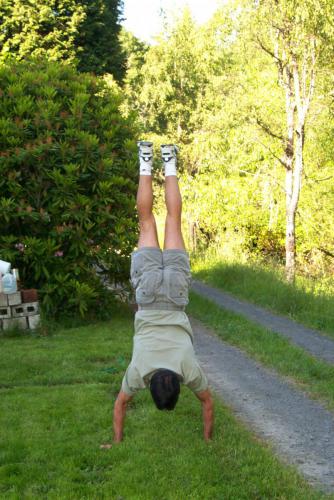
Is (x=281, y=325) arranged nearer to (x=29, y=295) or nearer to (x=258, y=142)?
(x=29, y=295)

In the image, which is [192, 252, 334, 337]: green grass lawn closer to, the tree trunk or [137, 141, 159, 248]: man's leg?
the tree trunk

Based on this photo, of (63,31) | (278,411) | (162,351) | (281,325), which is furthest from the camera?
(63,31)

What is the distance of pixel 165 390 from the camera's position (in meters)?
4.39

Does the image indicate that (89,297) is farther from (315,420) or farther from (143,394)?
(315,420)

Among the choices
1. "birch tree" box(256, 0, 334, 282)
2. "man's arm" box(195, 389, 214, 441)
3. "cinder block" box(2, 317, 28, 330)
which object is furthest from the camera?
"birch tree" box(256, 0, 334, 282)

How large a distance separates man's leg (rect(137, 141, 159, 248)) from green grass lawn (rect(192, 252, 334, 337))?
5670 millimetres

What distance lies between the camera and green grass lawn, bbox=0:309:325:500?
167 inches

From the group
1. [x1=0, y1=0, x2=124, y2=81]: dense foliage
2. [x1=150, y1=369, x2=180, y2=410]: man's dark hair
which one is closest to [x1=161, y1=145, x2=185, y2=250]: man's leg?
[x1=150, y1=369, x2=180, y2=410]: man's dark hair

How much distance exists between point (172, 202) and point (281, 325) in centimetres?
584

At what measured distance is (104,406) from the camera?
6.00 meters

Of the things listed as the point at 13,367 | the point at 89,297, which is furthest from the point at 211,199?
the point at 13,367

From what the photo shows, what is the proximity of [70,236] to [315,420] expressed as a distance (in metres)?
5.34

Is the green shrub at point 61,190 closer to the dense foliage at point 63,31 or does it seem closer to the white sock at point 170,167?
the white sock at point 170,167

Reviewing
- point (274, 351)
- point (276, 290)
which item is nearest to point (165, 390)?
point (274, 351)
